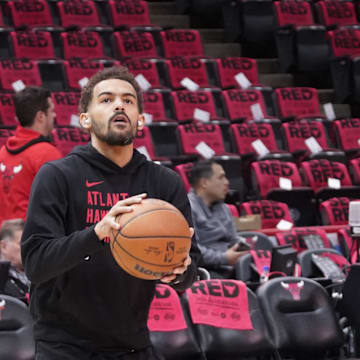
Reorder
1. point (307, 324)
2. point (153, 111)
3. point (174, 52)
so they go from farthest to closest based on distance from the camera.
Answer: point (174, 52) < point (153, 111) < point (307, 324)

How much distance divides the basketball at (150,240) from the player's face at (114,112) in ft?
0.82

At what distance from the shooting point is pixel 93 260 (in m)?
2.04

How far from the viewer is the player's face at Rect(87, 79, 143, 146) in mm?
2059

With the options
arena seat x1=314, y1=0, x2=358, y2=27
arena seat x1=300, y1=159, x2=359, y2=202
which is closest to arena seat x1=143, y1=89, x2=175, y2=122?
arena seat x1=300, y1=159, x2=359, y2=202

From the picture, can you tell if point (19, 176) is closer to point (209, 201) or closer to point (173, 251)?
point (209, 201)

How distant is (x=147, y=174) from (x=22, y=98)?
7.66 ft

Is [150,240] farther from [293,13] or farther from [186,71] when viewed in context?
[293,13]

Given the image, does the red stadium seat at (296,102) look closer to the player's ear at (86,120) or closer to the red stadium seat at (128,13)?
the red stadium seat at (128,13)

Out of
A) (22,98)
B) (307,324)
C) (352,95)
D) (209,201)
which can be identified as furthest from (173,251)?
(352,95)

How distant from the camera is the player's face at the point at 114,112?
2059 mm

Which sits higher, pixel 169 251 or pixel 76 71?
pixel 76 71

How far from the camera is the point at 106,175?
2119 millimetres

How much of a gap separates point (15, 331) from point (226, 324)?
989 mm

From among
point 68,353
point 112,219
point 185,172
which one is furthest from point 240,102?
point 112,219
